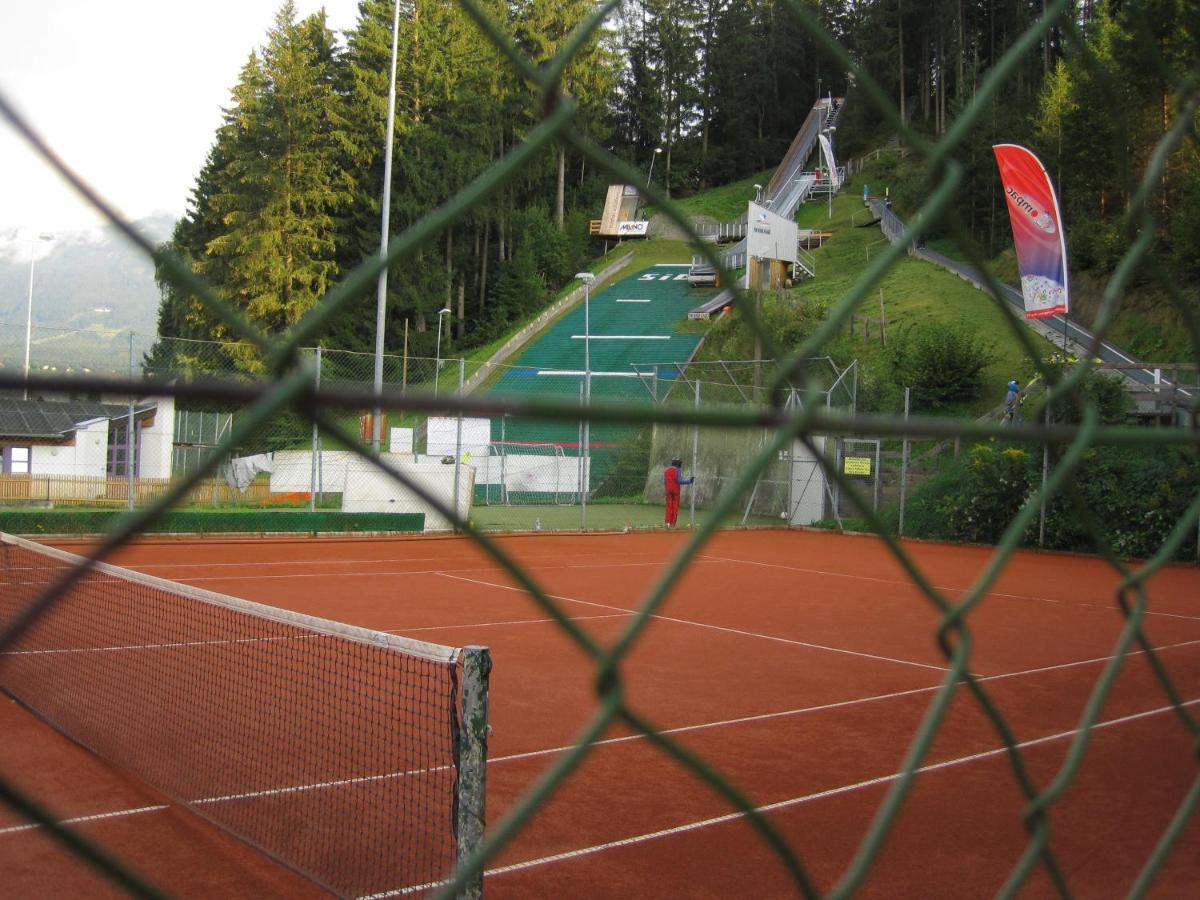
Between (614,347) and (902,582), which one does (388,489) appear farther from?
(614,347)

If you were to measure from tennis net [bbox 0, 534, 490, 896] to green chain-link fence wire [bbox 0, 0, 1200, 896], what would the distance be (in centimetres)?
212

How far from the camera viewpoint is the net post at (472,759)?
2.93 meters

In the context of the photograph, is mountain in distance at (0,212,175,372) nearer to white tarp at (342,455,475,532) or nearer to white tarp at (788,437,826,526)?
white tarp at (342,455,475,532)

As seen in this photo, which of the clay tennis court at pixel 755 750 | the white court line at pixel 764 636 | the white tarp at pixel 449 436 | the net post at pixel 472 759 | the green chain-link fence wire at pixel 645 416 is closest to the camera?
the green chain-link fence wire at pixel 645 416

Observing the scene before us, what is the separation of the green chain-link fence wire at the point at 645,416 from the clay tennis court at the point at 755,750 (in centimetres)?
103

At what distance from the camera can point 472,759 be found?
2.94 m

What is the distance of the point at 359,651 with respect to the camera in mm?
6285

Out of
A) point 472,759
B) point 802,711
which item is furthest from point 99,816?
point 802,711

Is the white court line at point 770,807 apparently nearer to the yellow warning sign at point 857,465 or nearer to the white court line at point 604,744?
the white court line at point 604,744

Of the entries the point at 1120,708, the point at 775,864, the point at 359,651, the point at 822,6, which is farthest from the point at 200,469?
the point at 1120,708

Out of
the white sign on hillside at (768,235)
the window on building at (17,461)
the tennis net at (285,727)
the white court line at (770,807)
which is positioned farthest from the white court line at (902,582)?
the window on building at (17,461)

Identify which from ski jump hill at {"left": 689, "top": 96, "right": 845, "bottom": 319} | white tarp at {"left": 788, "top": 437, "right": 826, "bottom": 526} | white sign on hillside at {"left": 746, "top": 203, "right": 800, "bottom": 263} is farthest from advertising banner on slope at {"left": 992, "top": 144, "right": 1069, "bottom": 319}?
ski jump hill at {"left": 689, "top": 96, "right": 845, "bottom": 319}

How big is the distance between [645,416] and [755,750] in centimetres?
484

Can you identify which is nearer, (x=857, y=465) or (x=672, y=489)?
(x=672, y=489)
